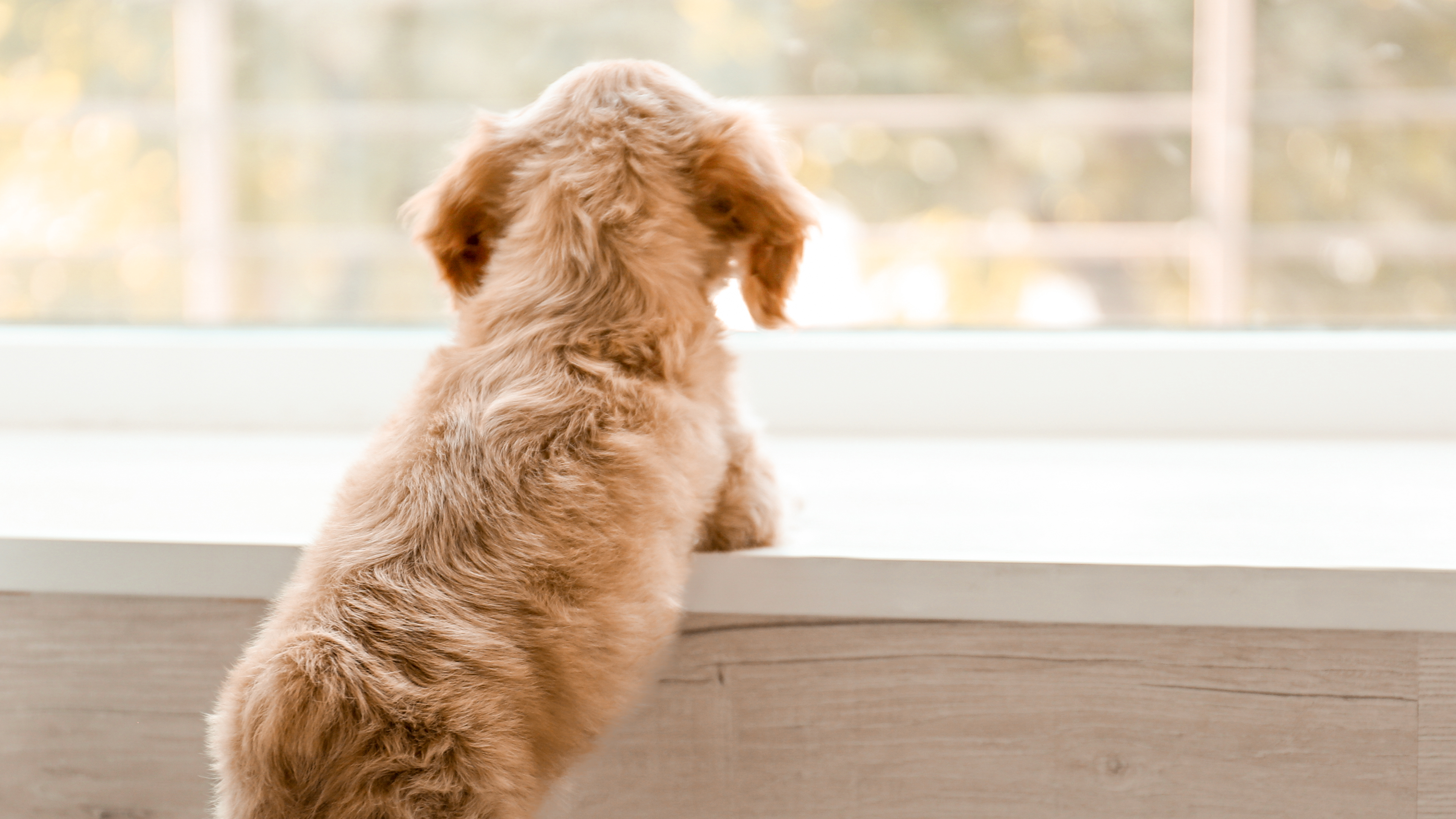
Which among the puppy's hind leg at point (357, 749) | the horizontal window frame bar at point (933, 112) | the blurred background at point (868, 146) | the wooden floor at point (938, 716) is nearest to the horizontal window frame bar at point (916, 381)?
the blurred background at point (868, 146)

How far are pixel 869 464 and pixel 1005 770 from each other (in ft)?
1.30

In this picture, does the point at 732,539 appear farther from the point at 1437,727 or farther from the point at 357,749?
the point at 1437,727

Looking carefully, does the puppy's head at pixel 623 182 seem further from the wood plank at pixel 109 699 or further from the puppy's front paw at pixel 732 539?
the wood plank at pixel 109 699

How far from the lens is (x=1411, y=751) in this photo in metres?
0.76

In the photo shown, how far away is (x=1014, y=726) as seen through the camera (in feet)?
2.60

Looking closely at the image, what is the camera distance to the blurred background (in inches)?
52.9

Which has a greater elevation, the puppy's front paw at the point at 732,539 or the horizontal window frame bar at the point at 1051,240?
the horizontal window frame bar at the point at 1051,240

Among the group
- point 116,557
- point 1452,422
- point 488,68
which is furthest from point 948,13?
point 116,557

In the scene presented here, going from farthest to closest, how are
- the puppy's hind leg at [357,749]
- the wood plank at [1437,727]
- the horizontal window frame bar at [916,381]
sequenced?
the horizontal window frame bar at [916,381] → the wood plank at [1437,727] → the puppy's hind leg at [357,749]

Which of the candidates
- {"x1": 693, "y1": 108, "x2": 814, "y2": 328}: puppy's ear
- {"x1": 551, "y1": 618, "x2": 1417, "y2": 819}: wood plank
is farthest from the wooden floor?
{"x1": 693, "y1": 108, "x2": 814, "y2": 328}: puppy's ear

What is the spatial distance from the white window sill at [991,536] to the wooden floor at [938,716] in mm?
21

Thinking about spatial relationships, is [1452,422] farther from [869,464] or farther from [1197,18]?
[869,464]

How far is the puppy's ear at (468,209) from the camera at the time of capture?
0.83m

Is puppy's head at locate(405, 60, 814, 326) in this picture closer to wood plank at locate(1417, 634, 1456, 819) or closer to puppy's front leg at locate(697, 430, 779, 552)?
puppy's front leg at locate(697, 430, 779, 552)
